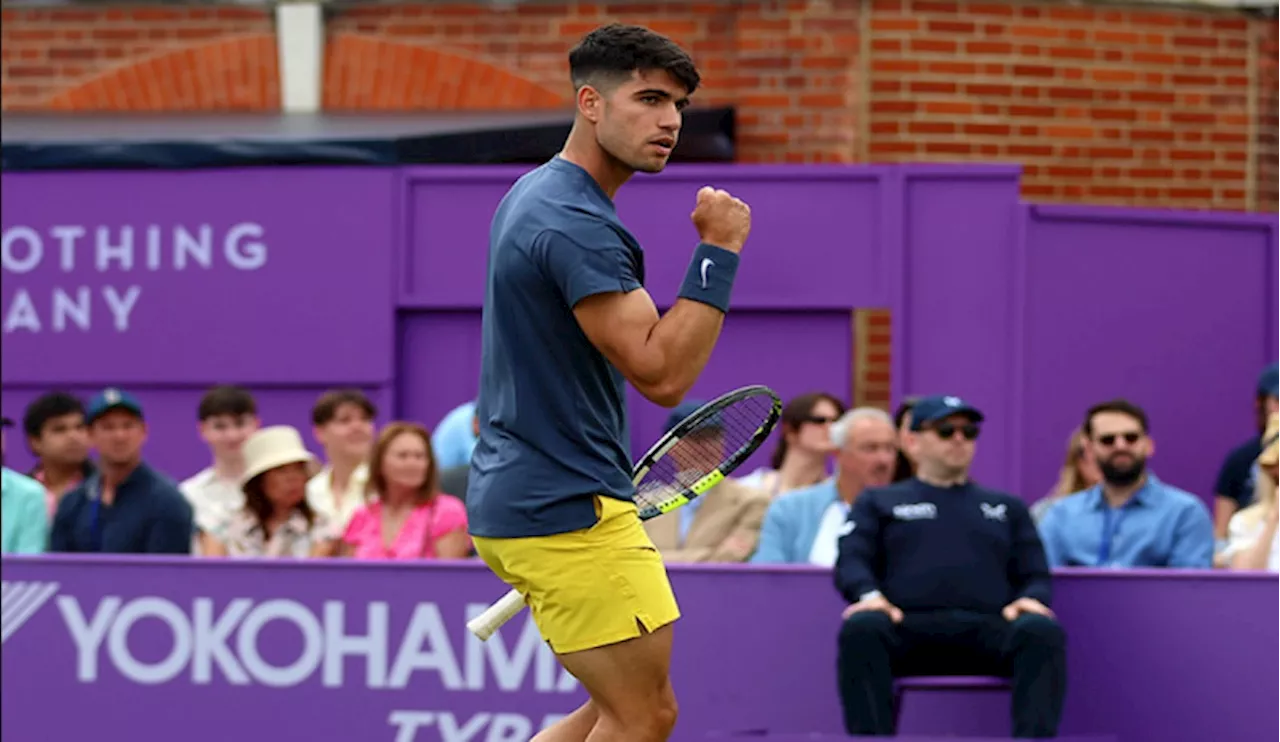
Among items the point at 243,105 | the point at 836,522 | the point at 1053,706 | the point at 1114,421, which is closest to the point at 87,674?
the point at 836,522

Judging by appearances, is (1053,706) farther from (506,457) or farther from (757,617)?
(506,457)

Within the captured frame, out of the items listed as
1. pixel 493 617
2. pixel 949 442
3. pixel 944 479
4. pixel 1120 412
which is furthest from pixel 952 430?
pixel 493 617

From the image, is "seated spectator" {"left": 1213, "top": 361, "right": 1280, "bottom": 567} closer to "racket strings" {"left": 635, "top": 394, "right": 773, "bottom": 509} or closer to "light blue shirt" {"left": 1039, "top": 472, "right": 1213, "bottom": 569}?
"light blue shirt" {"left": 1039, "top": 472, "right": 1213, "bottom": 569}

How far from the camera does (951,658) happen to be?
24.1ft

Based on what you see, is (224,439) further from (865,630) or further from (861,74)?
(861,74)

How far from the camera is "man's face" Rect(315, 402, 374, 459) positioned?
982cm

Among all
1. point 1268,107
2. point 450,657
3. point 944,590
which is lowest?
point 450,657

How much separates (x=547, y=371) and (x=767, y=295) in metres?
7.06

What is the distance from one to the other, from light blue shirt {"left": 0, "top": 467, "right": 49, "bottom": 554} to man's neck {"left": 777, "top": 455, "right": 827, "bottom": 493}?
9.62ft

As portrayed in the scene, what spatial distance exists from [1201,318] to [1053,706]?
5464mm

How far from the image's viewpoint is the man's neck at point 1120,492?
8.64 meters

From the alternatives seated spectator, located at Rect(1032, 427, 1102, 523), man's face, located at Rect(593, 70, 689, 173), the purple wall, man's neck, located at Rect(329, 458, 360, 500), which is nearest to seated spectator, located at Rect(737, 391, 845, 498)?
seated spectator, located at Rect(1032, 427, 1102, 523)

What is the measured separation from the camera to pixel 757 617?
7738 millimetres

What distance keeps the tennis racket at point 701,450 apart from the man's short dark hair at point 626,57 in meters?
0.91
